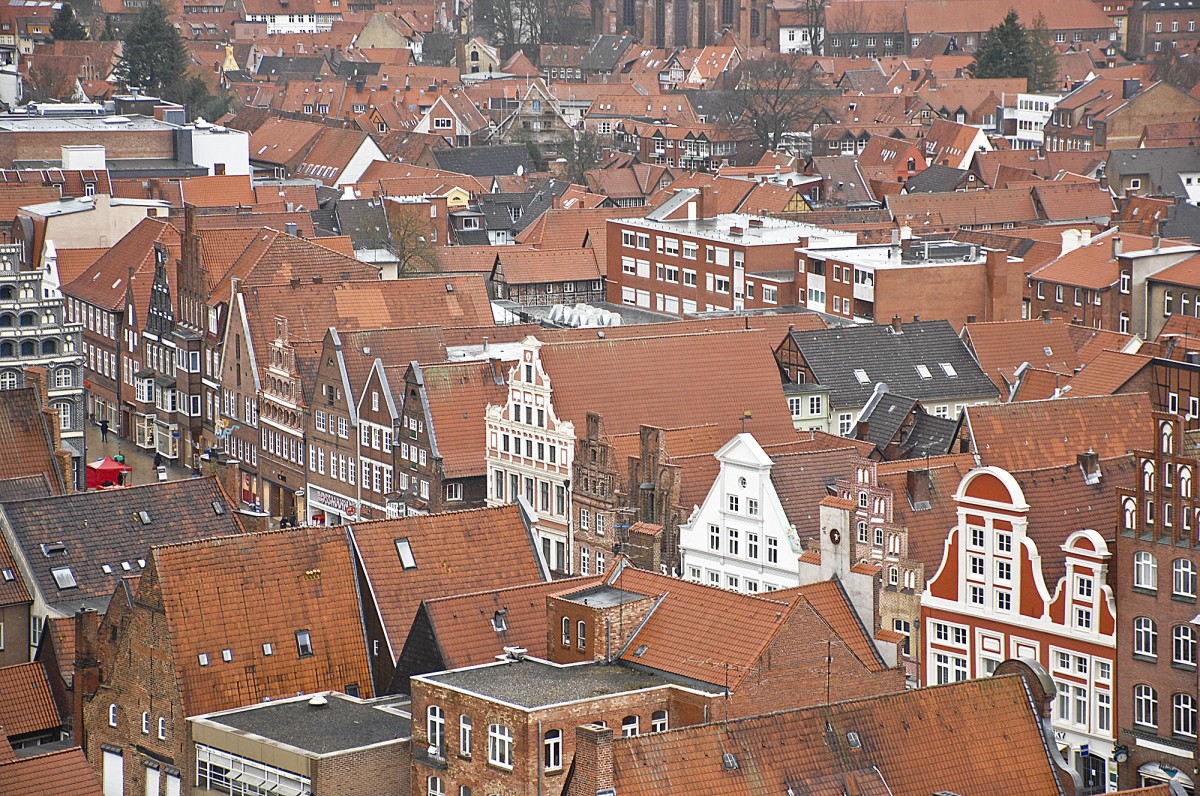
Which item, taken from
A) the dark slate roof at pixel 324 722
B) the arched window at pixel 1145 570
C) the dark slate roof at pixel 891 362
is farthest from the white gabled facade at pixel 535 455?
the arched window at pixel 1145 570

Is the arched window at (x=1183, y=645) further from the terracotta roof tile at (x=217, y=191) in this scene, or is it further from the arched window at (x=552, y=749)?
the terracotta roof tile at (x=217, y=191)

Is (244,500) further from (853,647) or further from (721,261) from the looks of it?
(853,647)

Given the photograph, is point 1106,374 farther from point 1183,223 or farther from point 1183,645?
point 1183,223

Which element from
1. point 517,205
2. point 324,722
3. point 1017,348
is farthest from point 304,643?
point 517,205

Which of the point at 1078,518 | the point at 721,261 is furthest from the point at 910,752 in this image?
the point at 721,261

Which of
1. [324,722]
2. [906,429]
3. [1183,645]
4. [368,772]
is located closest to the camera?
[368,772]

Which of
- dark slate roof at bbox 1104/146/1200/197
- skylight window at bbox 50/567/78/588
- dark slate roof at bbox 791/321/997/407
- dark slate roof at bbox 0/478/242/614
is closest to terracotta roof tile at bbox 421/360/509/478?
dark slate roof at bbox 791/321/997/407

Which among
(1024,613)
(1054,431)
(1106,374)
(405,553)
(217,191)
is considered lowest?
(1024,613)
